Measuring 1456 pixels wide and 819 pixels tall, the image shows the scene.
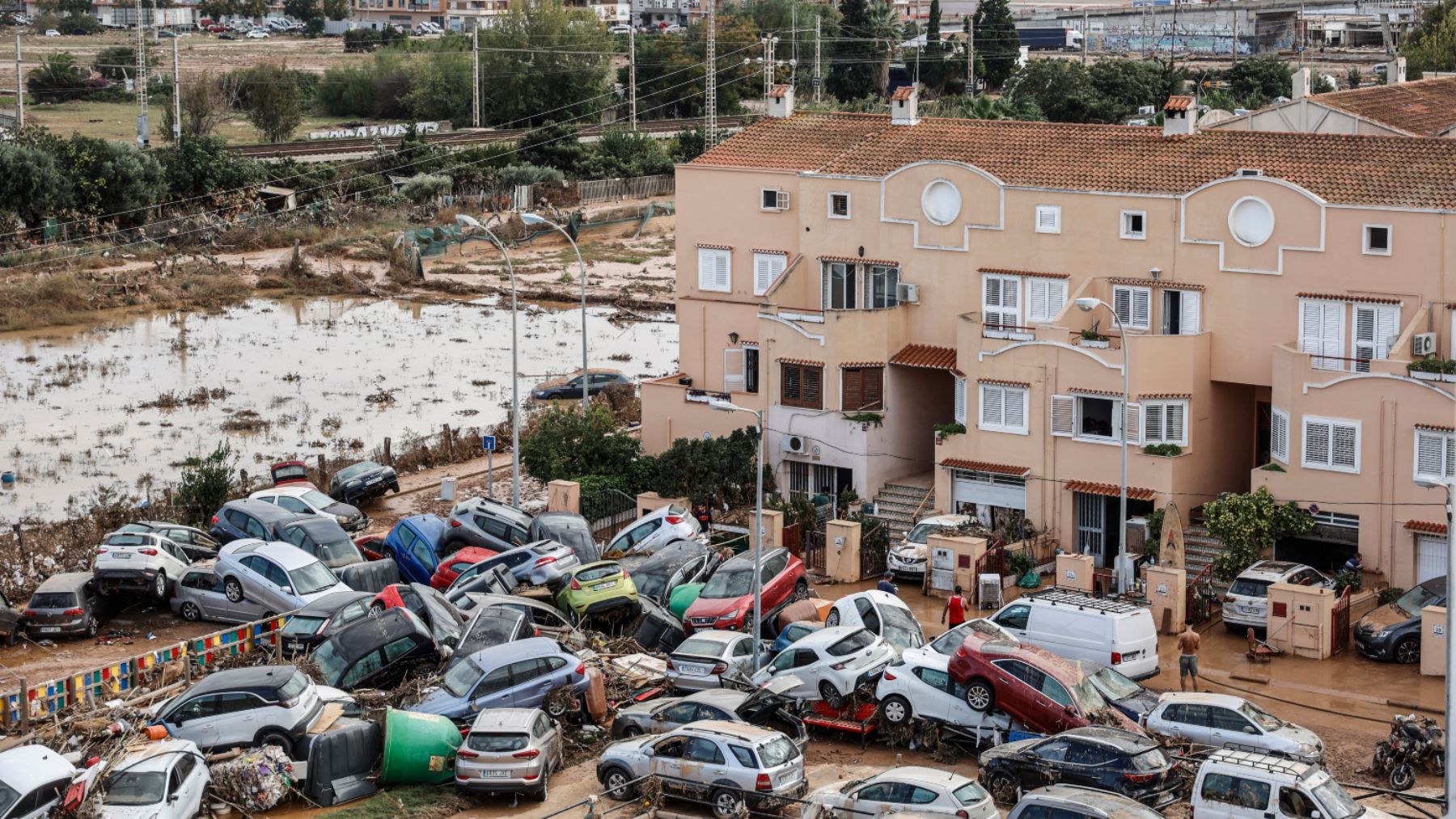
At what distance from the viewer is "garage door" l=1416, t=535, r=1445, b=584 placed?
37.0 meters

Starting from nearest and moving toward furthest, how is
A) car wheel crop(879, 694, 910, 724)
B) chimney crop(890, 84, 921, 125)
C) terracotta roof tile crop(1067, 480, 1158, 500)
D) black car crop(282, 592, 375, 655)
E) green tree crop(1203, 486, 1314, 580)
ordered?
car wheel crop(879, 694, 910, 724) → black car crop(282, 592, 375, 655) → green tree crop(1203, 486, 1314, 580) → terracotta roof tile crop(1067, 480, 1158, 500) → chimney crop(890, 84, 921, 125)

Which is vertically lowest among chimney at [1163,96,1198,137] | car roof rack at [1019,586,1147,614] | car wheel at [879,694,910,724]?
car wheel at [879,694,910,724]

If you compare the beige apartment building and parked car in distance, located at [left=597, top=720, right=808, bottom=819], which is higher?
the beige apartment building

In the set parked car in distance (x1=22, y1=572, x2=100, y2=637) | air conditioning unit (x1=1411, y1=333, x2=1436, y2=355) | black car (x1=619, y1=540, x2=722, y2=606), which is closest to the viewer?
parked car in distance (x1=22, y1=572, x2=100, y2=637)

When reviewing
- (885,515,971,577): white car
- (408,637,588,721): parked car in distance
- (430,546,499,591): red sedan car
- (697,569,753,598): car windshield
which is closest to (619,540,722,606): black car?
(697,569,753,598): car windshield

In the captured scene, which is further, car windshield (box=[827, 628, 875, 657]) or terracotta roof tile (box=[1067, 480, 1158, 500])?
terracotta roof tile (box=[1067, 480, 1158, 500])

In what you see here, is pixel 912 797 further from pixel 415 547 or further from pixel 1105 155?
pixel 1105 155

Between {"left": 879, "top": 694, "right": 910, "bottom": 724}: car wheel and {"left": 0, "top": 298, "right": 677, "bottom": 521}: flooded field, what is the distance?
24.4 meters

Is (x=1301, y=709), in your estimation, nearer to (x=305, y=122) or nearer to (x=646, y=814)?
(x=646, y=814)

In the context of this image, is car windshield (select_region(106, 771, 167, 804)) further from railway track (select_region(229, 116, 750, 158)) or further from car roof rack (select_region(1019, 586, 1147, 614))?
railway track (select_region(229, 116, 750, 158))

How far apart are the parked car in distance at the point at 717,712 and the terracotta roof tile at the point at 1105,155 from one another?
1777cm

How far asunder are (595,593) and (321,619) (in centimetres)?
492

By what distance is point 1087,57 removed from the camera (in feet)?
522

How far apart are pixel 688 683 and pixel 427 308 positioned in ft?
161
